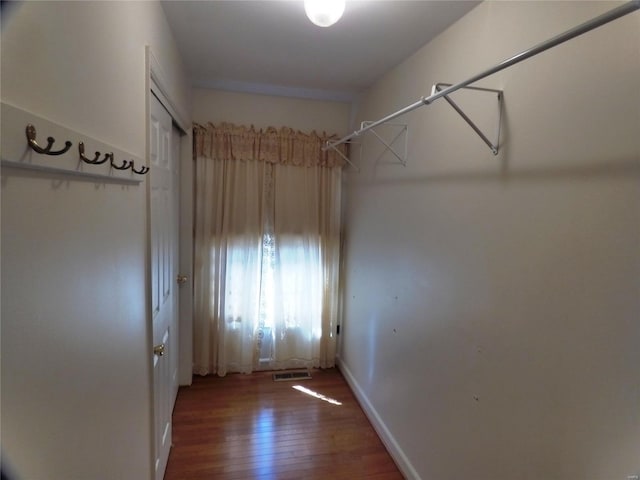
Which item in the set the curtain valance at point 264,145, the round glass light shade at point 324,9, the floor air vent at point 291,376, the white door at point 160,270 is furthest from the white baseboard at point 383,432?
the round glass light shade at point 324,9

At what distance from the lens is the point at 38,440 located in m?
0.64

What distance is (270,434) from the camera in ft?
7.58

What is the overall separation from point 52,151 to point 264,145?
7.54 feet

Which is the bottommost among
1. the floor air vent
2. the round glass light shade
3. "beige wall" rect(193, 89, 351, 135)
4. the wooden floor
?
the wooden floor

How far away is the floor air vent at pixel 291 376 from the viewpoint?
301cm

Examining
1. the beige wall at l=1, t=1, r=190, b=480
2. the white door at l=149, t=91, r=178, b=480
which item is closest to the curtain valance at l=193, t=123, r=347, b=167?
the white door at l=149, t=91, r=178, b=480

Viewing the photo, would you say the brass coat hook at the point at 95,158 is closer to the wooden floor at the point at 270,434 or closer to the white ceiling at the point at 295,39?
the white ceiling at the point at 295,39

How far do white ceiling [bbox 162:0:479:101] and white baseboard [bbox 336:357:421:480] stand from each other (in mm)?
2356

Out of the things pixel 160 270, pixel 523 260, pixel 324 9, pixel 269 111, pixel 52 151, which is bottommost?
pixel 160 270

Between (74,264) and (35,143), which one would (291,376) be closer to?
(74,264)

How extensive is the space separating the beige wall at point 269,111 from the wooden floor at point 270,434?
7.21 feet

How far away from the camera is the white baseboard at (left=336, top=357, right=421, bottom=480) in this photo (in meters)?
1.98

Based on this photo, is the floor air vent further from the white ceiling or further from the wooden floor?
the white ceiling

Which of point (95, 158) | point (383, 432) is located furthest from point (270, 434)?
point (95, 158)
